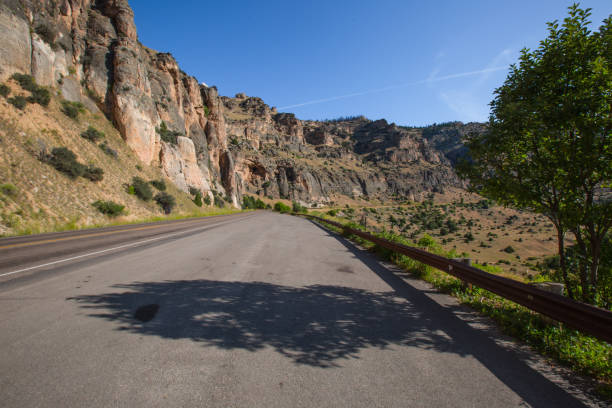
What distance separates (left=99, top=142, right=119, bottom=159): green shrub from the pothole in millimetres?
34666

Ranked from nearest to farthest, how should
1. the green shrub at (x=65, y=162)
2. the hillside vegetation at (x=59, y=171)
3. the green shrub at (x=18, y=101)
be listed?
the hillside vegetation at (x=59, y=171) → the green shrub at (x=65, y=162) → the green shrub at (x=18, y=101)

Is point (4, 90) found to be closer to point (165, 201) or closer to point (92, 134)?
point (92, 134)

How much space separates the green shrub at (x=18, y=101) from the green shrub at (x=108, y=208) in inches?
409

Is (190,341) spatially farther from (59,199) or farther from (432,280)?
(59,199)

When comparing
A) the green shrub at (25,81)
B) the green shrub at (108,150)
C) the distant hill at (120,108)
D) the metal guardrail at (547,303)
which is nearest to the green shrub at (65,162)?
the distant hill at (120,108)

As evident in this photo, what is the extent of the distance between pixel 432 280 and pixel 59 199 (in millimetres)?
24909

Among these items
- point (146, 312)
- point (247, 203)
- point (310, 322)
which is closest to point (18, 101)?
point (146, 312)

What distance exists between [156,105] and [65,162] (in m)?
30.3

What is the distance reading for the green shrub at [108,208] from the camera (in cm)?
2292

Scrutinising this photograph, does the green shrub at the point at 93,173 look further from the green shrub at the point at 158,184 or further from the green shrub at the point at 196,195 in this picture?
the green shrub at the point at 196,195

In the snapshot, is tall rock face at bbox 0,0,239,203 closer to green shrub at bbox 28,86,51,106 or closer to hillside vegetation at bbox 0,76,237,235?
green shrub at bbox 28,86,51,106

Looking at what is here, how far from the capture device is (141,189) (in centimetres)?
3116

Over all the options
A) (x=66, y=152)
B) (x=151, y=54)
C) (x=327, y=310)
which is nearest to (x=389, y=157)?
(x=151, y=54)

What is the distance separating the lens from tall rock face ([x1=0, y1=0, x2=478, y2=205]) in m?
29.7
